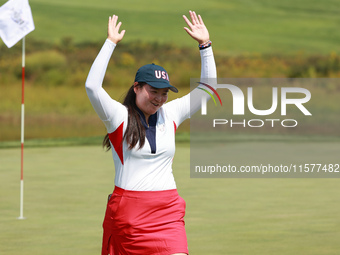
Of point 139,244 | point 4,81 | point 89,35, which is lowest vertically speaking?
point 139,244

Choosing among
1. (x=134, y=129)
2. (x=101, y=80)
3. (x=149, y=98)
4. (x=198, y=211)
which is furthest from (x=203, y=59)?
(x=198, y=211)

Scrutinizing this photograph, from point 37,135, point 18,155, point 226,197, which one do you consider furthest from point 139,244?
point 37,135

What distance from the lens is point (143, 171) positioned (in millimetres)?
4500

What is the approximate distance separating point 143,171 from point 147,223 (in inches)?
13.0

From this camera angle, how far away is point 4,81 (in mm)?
30672

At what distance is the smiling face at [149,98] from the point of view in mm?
4492

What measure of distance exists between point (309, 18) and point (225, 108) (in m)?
13.1

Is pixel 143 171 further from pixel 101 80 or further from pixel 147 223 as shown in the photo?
pixel 101 80

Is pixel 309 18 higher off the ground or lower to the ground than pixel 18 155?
higher

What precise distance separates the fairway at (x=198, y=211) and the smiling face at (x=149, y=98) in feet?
8.77

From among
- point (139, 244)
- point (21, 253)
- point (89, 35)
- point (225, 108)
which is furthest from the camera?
point (89, 35)

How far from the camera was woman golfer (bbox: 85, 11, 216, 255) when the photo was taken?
4.48 m

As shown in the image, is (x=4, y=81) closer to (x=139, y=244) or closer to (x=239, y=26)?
(x=239, y=26)

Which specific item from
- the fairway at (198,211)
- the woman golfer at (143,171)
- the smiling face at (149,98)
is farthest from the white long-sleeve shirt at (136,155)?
the fairway at (198,211)
